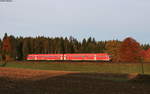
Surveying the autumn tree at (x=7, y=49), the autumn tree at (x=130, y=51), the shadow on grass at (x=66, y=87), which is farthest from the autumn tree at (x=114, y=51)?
the shadow on grass at (x=66, y=87)

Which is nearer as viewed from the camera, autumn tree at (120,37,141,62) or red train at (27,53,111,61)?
red train at (27,53,111,61)

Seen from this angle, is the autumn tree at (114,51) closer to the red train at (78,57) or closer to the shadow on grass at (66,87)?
the red train at (78,57)

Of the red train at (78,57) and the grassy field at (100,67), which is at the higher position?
→ the red train at (78,57)

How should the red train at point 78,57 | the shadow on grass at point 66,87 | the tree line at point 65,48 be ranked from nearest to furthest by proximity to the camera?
the shadow on grass at point 66,87 → the red train at point 78,57 → the tree line at point 65,48

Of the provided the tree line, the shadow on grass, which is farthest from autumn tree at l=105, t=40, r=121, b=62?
the shadow on grass

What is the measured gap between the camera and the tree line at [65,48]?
80188 millimetres

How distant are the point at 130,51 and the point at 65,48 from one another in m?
55.6

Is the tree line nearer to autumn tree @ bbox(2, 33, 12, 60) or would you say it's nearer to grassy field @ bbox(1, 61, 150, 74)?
autumn tree @ bbox(2, 33, 12, 60)

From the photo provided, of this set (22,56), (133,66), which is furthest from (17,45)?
(133,66)

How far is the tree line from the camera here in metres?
80.2

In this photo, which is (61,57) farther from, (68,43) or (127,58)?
(68,43)

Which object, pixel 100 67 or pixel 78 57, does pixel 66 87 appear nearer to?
pixel 100 67

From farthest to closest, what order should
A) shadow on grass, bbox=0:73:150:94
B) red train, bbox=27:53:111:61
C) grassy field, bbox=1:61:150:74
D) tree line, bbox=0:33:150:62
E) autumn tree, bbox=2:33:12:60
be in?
autumn tree, bbox=2:33:12:60 → tree line, bbox=0:33:150:62 → red train, bbox=27:53:111:61 → grassy field, bbox=1:61:150:74 → shadow on grass, bbox=0:73:150:94

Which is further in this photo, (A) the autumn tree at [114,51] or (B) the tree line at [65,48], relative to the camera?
(A) the autumn tree at [114,51]
